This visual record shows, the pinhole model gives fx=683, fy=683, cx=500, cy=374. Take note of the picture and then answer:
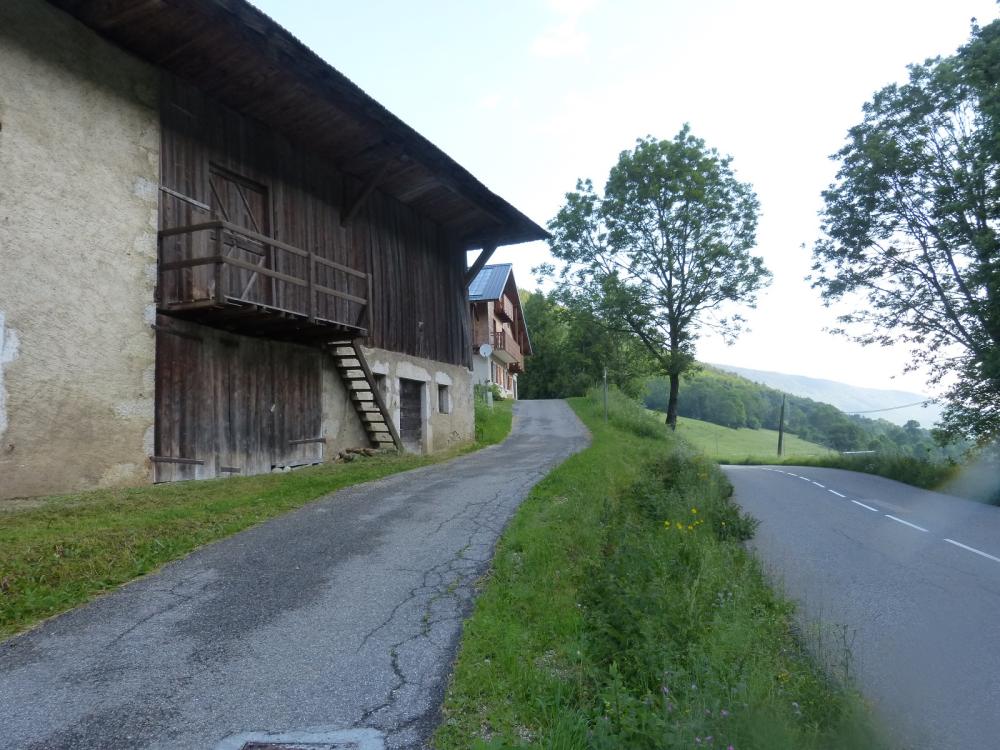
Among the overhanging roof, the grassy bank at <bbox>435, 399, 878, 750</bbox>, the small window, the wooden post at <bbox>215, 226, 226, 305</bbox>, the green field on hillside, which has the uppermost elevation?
the overhanging roof

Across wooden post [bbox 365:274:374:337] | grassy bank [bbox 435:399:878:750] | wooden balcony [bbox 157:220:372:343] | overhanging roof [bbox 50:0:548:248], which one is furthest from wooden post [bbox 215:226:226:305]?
grassy bank [bbox 435:399:878:750]

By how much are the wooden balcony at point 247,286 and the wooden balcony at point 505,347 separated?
25.1m

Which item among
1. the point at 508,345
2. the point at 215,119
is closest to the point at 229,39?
the point at 215,119

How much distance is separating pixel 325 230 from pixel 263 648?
10.8 m

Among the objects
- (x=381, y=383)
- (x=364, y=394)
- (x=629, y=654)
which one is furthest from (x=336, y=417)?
(x=629, y=654)

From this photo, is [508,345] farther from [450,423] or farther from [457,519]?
[457,519]

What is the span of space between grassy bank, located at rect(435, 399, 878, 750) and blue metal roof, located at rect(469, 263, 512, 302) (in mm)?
31273

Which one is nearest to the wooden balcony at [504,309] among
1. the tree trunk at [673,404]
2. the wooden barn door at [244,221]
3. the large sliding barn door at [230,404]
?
the tree trunk at [673,404]

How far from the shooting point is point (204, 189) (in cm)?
1092

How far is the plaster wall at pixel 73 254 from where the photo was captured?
26.1 ft

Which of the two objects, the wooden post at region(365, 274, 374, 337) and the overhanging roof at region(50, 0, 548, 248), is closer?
the overhanging roof at region(50, 0, 548, 248)

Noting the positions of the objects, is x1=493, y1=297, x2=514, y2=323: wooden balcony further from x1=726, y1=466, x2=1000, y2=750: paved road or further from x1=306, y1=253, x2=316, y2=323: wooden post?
x1=306, y1=253, x2=316, y2=323: wooden post

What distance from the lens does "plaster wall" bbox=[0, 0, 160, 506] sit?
26.1ft

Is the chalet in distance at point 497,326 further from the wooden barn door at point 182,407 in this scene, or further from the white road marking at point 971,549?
the white road marking at point 971,549
